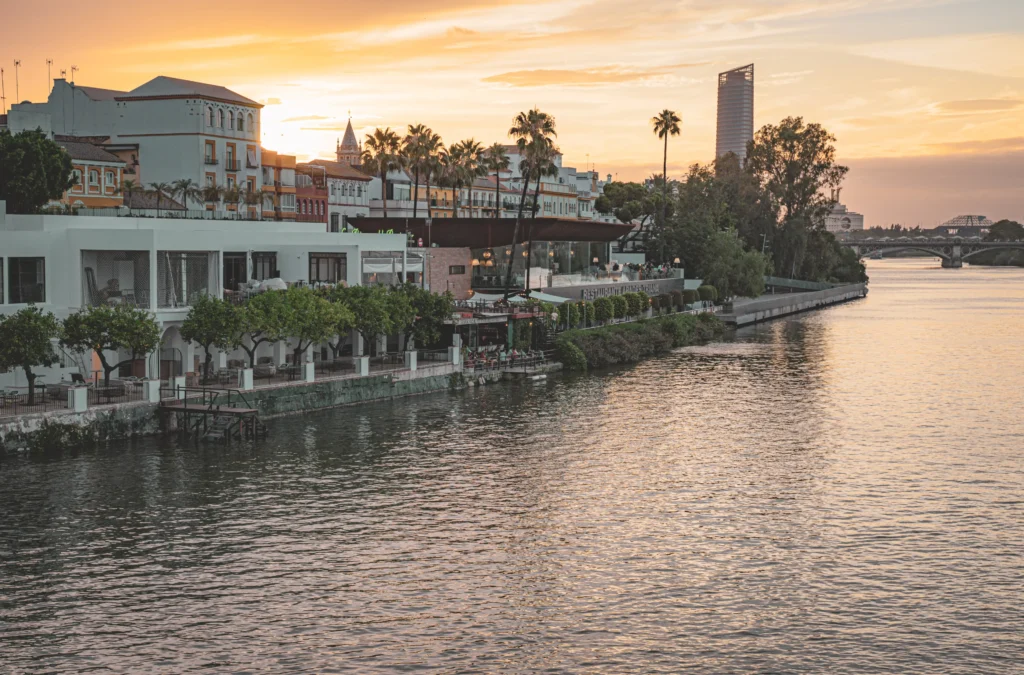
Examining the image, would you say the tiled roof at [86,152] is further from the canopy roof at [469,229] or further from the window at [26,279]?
the window at [26,279]

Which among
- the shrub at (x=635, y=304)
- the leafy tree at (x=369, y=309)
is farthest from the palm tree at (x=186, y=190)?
the shrub at (x=635, y=304)

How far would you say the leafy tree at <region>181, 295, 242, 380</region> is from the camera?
220 feet

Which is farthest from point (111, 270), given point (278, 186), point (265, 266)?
point (278, 186)

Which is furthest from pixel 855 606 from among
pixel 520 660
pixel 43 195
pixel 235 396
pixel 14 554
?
pixel 43 195

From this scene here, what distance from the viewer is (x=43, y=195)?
292ft

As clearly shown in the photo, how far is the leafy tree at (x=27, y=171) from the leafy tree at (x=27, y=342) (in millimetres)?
28466

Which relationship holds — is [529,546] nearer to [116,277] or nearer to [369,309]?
[116,277]

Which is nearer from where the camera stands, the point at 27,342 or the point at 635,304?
the point at 27,342

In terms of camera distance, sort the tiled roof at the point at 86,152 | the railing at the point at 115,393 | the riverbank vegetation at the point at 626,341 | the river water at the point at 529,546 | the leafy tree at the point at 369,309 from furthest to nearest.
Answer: the tiled roof at the point at 86,152
the riverbank vegetation at the point at 626,341
the leafy tree at the point at 369,309
the railing at the point at 115,393
the river water at the point at 529,546

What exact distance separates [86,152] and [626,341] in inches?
1996

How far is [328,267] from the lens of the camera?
85.9 metres

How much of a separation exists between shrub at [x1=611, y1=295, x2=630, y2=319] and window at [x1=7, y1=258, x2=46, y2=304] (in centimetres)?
6078

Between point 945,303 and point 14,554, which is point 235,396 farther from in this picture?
point 945,303

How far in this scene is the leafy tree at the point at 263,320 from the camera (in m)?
68.2
